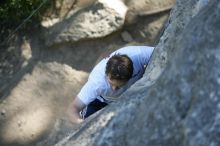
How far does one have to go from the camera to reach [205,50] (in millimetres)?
2338

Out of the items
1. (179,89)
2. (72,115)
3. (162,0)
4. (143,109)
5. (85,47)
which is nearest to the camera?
(179,89)

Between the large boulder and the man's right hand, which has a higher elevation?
the large boulder

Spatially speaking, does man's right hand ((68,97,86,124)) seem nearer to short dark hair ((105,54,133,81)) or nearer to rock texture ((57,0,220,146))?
short dark hair ((105,54,133,81))

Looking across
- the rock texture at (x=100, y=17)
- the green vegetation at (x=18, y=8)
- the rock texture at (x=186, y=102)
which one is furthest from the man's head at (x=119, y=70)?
the green vegetation at (x=18, y=8)

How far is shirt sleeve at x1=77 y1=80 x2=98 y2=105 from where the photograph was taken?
409cm

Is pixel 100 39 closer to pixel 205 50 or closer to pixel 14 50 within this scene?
pixel 14 50

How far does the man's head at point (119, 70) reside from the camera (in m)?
3.75

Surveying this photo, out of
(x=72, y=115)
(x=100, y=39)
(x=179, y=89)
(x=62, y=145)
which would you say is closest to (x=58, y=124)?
(x=100, y=39)

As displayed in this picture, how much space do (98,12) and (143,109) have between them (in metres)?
3.61

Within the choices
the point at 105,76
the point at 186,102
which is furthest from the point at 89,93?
the point at 186,102

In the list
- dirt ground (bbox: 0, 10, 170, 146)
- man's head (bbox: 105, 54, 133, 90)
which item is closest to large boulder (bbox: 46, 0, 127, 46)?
dirt ground (bbox: 0, 10, 170, 146)

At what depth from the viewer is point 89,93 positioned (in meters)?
4.14

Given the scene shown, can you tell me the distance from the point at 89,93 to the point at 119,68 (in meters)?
0.49

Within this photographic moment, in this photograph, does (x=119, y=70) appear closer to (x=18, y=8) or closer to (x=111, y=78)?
(x=111, y=78)
